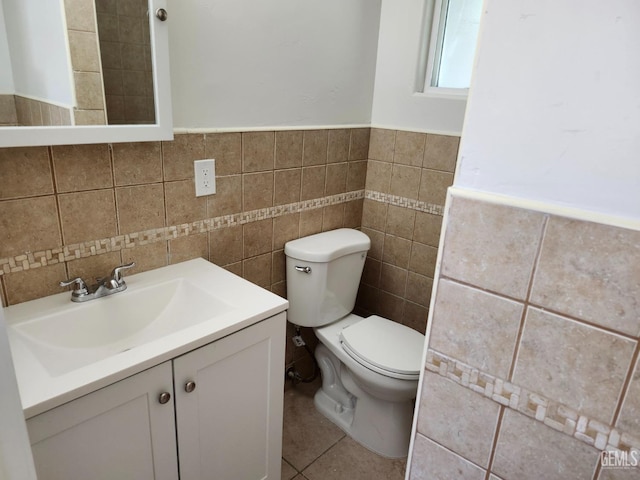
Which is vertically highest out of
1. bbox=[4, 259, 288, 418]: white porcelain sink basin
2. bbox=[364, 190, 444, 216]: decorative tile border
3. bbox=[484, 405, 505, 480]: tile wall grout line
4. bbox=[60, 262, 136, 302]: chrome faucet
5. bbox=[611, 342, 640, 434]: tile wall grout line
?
bbox=[611, 342, 640, 434]: tile wall grout line

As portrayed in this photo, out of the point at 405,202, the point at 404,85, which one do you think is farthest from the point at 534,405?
the point at 404,85

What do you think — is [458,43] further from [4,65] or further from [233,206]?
[4,65]

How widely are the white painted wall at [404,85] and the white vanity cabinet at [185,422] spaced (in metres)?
1.19

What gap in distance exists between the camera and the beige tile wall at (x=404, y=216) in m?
2.04

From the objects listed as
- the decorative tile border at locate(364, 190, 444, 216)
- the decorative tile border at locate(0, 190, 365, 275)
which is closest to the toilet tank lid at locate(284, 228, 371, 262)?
the decorative tile border at locate(0, 190, 365, 275)

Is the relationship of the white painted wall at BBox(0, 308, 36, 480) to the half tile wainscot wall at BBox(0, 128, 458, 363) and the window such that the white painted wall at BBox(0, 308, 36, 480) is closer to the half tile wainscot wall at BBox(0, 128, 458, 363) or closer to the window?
the half tile wainscot wall at BBox(0, 128, 458, 363)

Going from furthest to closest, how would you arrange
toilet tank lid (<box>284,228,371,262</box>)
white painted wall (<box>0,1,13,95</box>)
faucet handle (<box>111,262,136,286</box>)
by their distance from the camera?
toilet tank lid (<box>284,228,371,262</box>)
faucet handle (<box>111,262,136,286</box>)
white painted wall (<box>0,1,13,95</box>)

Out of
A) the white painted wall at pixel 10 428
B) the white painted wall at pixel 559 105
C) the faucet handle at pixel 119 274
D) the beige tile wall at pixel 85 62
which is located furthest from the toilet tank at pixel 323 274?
the white painted wall at pixel 10 428

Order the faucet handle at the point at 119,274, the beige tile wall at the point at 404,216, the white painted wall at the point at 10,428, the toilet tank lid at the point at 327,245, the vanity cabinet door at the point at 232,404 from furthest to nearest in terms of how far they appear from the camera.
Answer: the beige tile wall at the point at 404,216, the toilet tank lid at the point at 327,245, the faucet handle at the point at 119,274, the vanity cabinet door at the point at 232,404, the white painted wall at the point at 10,428

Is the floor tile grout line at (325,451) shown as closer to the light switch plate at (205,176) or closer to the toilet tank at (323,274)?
the toilet tank at (323,274)

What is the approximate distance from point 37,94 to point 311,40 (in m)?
1.08

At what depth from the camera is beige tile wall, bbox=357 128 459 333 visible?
2.04 meters

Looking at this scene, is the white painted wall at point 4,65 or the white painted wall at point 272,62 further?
the white painted wall at point 272,62

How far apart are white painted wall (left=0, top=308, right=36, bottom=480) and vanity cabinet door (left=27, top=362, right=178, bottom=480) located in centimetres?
55
